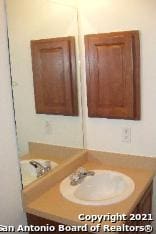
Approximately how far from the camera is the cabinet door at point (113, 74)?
1.89 metres

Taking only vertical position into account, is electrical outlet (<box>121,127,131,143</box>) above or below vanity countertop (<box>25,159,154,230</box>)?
above

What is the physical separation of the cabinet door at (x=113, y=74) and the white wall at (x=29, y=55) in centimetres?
21

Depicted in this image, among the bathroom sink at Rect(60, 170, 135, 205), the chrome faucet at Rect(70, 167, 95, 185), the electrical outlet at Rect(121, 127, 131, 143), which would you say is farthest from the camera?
the electrical outlet at Rect(121, 127, 131, 143)

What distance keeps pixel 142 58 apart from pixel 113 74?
9.4 inches

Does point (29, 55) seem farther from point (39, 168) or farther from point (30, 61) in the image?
point (39, 168)

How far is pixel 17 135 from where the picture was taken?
1463 mm

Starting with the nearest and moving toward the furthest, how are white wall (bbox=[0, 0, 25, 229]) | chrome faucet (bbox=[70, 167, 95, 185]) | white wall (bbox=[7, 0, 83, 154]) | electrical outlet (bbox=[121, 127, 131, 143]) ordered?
white wall (bbox=[0, 0, 25, 229])
white wall (bbox=[7, 0, 83, 154])
chrome faucet (bbox=[70, 167, 95, 185])
electrical outlet (bbox=[121, 127, 131, 143])

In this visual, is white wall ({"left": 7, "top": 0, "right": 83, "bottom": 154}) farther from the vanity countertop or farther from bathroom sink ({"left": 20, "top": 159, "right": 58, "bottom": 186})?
the vanity countertop

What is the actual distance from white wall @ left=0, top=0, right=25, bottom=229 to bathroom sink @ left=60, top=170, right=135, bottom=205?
1.13 feet

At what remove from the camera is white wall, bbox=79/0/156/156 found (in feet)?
6.01

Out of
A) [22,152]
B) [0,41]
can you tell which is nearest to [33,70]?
[0,41]

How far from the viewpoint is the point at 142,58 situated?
1873 mm

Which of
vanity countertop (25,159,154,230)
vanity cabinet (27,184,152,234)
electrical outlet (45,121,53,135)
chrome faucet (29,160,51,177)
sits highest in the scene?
electrical outlet (45,121,53,135)

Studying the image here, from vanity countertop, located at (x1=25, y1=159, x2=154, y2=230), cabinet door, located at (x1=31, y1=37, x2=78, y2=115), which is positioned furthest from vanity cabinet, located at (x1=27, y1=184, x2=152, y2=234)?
cabinet door, located at (x1=31, y1=37, x2=78, y2=115)
